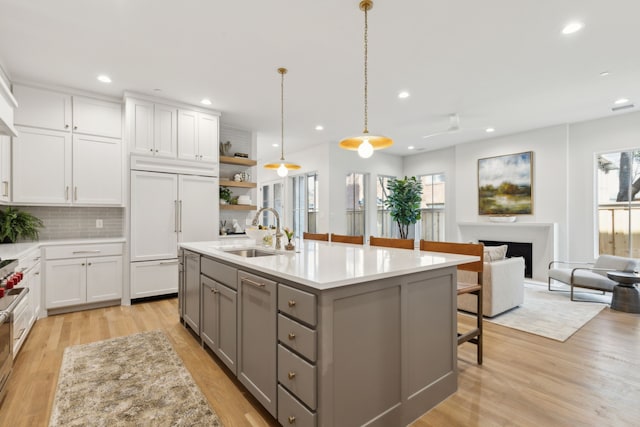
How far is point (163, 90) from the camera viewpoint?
159 inches

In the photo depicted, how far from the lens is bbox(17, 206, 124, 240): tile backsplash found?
13.2ft

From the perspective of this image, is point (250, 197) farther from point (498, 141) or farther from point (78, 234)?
point (498, 141)

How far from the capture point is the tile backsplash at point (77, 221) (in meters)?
4.03

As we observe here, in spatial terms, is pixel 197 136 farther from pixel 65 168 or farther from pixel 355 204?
pixel 355 204

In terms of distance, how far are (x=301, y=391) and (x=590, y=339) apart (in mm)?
3142

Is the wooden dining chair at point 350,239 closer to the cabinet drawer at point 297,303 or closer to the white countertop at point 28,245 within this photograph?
the cabinet drawer at point 297,303

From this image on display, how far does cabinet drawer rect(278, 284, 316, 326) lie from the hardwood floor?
2.53 ft

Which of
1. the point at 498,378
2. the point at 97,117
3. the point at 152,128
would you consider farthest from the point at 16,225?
the point at 498,378

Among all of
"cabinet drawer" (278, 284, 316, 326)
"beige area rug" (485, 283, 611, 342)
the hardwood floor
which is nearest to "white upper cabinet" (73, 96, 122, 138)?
the hardwood floor

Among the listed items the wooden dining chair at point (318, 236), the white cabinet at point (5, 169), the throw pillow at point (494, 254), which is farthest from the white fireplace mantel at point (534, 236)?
the white cabinet at point (5, 169)

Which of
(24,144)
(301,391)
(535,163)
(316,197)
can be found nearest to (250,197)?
(316,197)

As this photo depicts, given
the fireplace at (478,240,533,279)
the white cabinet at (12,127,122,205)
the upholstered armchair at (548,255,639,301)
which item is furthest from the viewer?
the fireplace at (478,240,533,279)

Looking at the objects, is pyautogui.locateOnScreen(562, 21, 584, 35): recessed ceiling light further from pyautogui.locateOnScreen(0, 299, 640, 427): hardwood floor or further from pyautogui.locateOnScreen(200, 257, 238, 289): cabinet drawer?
A: pyautogui.locateOnScreen(200, 257, 238, 289): cabinet drawer

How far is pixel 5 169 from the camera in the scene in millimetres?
3389
